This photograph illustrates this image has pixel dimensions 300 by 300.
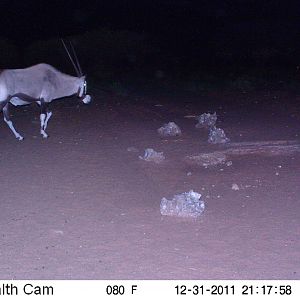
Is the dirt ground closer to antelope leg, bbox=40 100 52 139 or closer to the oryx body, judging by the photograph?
antelope leg, bbox=40 100 52 139

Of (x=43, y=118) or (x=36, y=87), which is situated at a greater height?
(x=36, y=87)

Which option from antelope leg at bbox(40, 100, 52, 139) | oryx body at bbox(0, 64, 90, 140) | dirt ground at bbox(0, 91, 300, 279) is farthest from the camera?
antelope leg at bbox(40, 100, 52, 139)

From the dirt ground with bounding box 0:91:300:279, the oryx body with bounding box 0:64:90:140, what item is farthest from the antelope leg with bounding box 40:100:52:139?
the dirt ground with bounding box 0:91:300:279

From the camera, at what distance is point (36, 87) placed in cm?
1153

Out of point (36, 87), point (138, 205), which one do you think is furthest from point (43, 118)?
point (138, 205)

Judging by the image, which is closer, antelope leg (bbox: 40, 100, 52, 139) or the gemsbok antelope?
the gemsbok antelope

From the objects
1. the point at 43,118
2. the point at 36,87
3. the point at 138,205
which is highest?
the point at 36,87

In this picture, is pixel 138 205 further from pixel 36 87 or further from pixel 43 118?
pixel 36 87

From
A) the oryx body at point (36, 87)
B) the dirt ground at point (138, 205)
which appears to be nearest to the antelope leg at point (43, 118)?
the oryx body at point (36, 87)

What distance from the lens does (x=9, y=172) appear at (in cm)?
905

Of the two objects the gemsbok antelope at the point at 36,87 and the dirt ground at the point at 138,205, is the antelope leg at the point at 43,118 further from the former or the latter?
the dirt ground at the point at 138,205

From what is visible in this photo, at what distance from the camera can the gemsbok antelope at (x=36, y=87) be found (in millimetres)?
11088

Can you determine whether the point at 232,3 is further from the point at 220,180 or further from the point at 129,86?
the point at 220,180

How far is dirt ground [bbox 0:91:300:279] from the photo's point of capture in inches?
221
